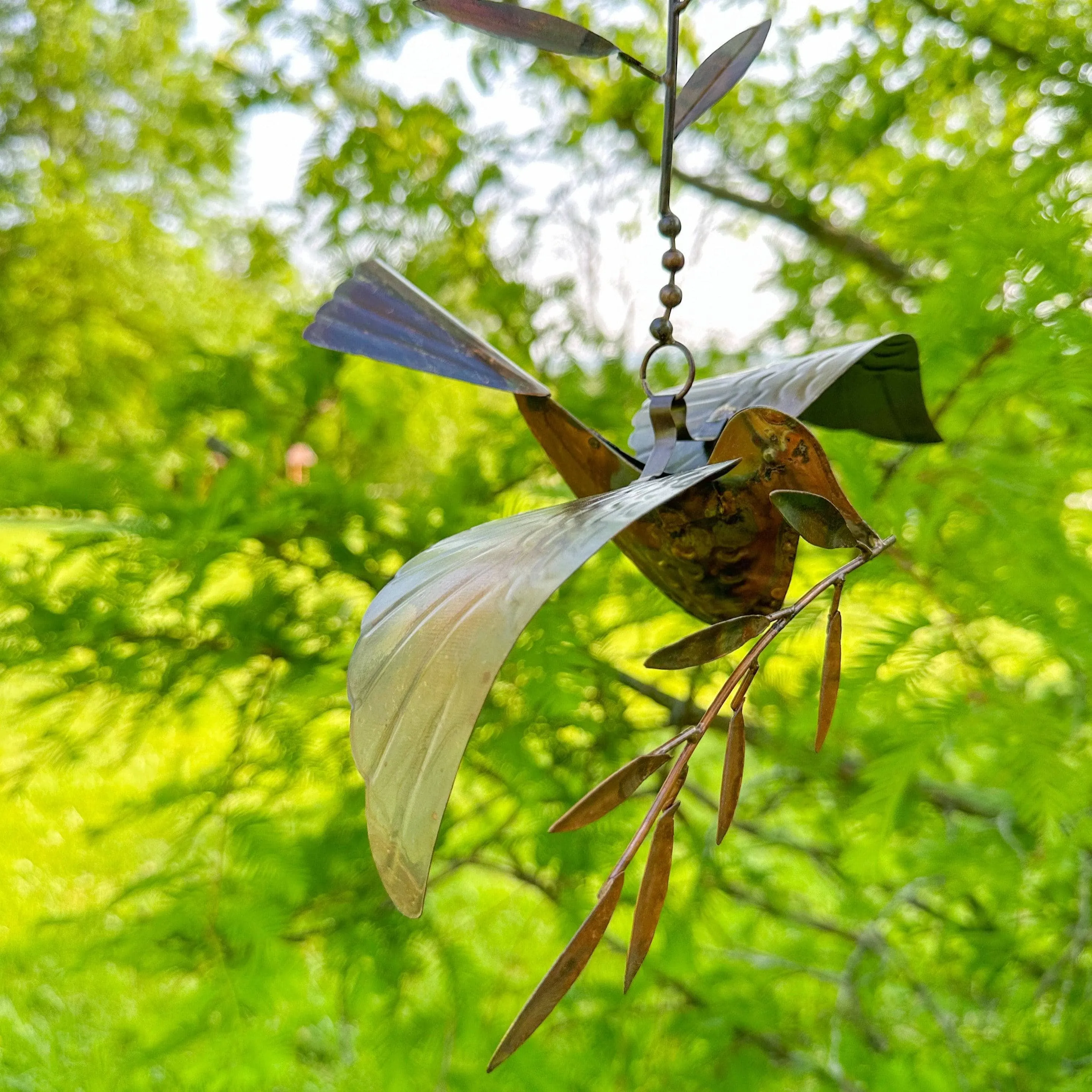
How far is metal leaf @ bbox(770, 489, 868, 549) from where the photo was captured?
0.25 metres

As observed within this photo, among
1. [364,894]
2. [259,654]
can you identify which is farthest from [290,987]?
[259,654]

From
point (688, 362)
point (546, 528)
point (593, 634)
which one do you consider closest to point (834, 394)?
point (688, 362)

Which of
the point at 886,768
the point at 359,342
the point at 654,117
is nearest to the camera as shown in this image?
the point at 359,342

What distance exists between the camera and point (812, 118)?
97 cm

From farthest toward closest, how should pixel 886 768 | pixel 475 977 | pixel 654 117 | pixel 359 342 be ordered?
pixel 654 117 < pixel 475 977 < pixel 886 768 < pixel 359 342

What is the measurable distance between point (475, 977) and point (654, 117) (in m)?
0.81

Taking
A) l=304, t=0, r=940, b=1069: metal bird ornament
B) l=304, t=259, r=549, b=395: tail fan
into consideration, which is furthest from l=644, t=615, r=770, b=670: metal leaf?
l=304, t=259, r=549, b=395: tail fan

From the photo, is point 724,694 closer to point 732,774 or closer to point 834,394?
point 732,774

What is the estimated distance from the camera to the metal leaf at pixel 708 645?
261mm

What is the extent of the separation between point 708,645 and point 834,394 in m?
0.16

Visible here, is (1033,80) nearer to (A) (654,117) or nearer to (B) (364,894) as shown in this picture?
(A) (654,117)

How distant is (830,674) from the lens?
277mm

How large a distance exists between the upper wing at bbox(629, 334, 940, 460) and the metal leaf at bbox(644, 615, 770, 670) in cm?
9

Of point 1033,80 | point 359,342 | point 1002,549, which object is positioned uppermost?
point 1033,80
